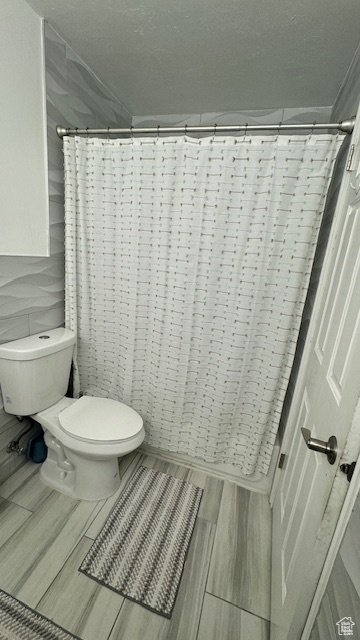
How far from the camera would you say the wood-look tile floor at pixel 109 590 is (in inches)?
36.8

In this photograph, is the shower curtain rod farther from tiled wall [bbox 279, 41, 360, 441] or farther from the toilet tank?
the toilet tank

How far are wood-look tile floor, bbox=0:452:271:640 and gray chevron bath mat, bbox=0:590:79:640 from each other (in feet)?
0.06

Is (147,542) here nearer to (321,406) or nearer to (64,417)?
(64,417)

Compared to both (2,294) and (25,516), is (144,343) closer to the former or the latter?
(2,294)

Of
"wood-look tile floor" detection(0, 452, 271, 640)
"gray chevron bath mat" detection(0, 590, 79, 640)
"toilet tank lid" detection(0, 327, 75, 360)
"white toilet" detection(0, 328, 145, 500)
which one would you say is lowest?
"wood-look tile floor" detection(0, 452, 271, 640)

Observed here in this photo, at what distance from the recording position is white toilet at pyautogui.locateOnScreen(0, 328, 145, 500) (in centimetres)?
122

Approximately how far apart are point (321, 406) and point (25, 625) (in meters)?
1.25

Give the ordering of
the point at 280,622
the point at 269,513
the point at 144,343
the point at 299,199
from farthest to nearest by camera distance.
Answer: the point at 144,343 < the point at 269,513 < the point at 299,199 < the point at 280,622

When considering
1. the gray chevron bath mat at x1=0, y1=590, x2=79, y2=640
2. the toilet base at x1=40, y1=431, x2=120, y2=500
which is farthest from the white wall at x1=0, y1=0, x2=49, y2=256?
the gray chevron bath mat at x1=0, y1=590, x2=79, y2=640

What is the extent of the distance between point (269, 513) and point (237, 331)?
997 millimetres

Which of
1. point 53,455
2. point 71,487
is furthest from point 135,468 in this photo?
point 53,455

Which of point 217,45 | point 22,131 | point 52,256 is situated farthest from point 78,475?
→ point 217,45

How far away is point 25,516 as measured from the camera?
4.10 feet

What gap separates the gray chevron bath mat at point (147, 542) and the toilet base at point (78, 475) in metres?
0.12
